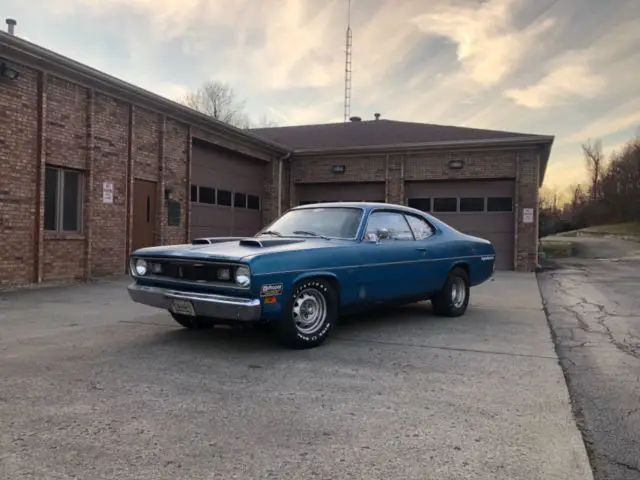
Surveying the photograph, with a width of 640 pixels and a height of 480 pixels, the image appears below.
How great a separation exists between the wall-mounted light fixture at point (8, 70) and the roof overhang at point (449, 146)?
439 inches

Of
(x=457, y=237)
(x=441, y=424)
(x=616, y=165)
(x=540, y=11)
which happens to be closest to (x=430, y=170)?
(x=540, y=11)

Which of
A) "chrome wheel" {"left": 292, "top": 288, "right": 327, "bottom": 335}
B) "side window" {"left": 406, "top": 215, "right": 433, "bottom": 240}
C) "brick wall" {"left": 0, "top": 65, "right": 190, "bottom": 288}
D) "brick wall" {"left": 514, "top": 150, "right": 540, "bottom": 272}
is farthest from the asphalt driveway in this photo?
"brick wall" {"left": 514, "top": 150, "right": 540, "bottom": 272}

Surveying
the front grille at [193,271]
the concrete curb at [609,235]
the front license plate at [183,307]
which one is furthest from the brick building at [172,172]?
the concrete curb at [609,235]

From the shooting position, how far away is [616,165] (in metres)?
66.0

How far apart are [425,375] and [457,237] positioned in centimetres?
357

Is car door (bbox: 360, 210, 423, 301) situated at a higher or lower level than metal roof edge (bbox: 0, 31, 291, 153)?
lower

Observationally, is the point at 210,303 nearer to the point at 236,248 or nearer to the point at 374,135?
the point at 236,248

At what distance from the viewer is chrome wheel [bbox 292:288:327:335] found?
210 inches

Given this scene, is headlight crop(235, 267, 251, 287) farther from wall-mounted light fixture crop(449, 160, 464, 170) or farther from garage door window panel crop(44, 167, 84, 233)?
wall-mounted light fixture crop(449, 160, 464, 170)

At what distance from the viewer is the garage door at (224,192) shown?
1563 cm

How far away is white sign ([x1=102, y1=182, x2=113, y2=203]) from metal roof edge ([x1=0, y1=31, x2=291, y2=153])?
2.15m

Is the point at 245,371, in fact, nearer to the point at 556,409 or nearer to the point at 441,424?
the point at 441,424

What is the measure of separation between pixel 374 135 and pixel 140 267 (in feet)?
54.1

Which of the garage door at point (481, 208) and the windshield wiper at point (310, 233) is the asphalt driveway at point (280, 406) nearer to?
the windshield wiper at point (310, 233)
